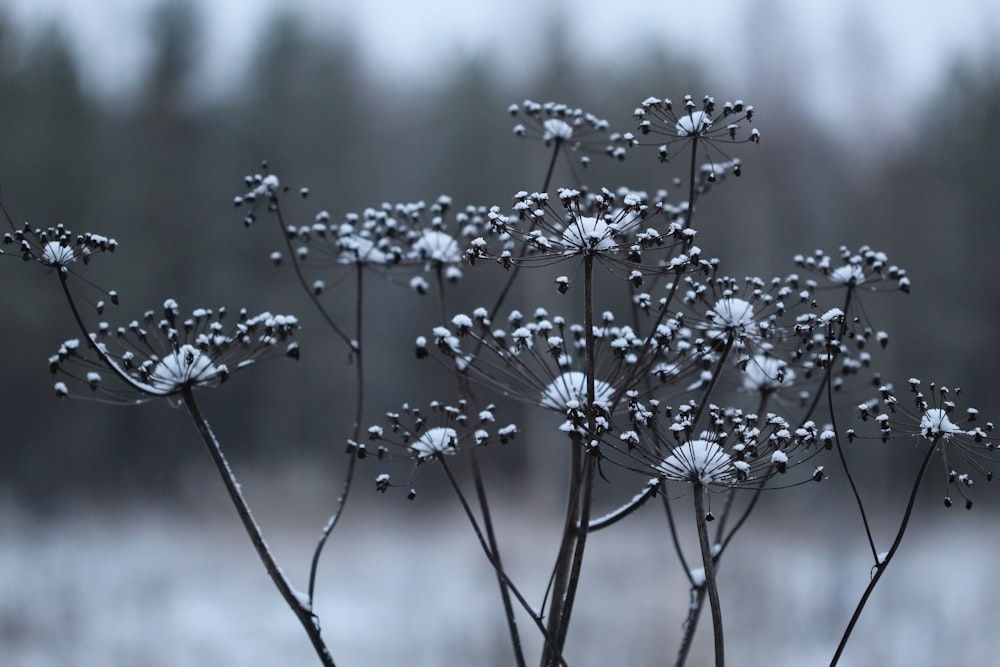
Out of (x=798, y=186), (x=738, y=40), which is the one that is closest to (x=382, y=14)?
(x=738, y=40)

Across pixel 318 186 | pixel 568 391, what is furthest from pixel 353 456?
pixel 318 186

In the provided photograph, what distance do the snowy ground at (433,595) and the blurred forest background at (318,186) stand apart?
→ 2069mm

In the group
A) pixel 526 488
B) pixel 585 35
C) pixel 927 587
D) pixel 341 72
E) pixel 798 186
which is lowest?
pixel 927 587

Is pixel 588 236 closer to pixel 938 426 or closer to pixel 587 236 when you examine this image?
pixel 587 236

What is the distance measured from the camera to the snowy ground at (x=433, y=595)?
291 inches

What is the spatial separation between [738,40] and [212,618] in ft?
35.3

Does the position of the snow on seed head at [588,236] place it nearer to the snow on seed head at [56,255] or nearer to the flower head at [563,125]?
the flower head at [563,125]

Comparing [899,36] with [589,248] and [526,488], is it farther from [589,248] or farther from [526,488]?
[589,248]

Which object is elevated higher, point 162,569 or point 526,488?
point 526,488

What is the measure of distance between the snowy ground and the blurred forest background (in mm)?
2069

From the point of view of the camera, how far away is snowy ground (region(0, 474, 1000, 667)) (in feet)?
24.2

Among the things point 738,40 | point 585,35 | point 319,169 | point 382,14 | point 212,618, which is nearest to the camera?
point 212,618

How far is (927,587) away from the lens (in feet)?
30.3

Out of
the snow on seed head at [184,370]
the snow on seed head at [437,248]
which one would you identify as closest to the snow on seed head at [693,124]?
the snow on seed head at [437,248]
